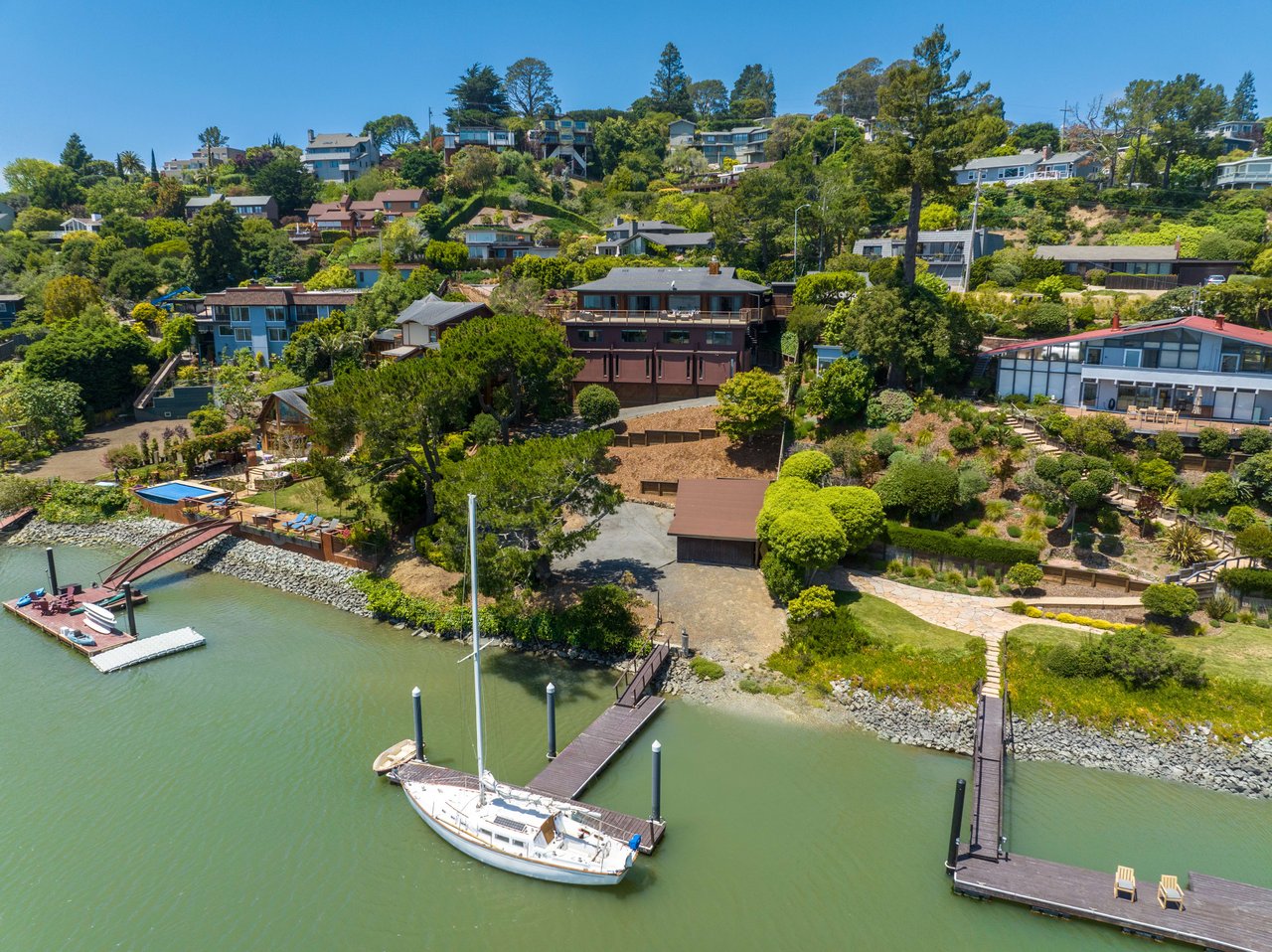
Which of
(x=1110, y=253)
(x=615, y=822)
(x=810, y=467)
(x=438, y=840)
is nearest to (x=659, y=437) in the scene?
(x=810, y=467)

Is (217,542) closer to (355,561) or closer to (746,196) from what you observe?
(355,561)

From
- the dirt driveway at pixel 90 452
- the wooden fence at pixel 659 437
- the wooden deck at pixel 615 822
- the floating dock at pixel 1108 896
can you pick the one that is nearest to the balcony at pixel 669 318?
the wooden fence at pixel 659 437

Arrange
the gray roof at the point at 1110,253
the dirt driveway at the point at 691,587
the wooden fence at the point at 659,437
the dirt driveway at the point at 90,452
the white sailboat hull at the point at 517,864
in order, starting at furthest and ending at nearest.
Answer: the gray roof at the point at 1110,253 → the dirt driveway at the point at 90,452 → the wooden fence at the point at 659,437 → the dirt driveway at the point at 691,587 → the white sailboat hull at the point at 517,864

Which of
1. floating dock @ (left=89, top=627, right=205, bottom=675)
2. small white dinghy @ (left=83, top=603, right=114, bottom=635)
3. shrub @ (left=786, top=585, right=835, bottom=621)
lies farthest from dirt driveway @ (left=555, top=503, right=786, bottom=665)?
small white dinghy @ (left=83, top=603, right=114, bottom=635)

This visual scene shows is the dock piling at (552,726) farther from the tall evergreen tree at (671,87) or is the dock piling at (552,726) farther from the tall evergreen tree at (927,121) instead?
the tall evergreen tree at (671,87)

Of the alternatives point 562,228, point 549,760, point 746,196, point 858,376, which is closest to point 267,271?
point 562,228
